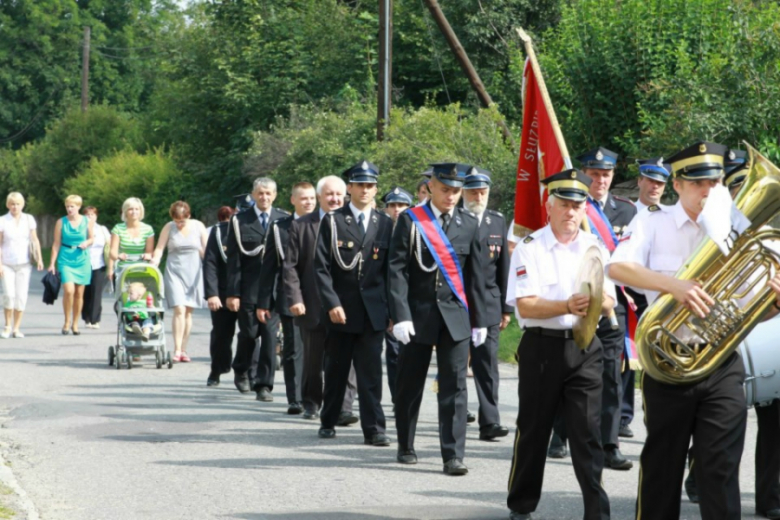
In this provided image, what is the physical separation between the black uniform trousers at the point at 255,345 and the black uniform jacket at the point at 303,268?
114 cm

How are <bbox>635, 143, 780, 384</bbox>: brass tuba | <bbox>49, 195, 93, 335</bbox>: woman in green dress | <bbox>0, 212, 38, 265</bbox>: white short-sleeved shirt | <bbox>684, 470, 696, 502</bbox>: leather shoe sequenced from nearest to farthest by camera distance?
<bbox>635, 143, 780, 384</bbox>: brass tuba, <bbox>684, 470, 696, 502</bbox>: leather shoe, <bbox>0, 212, 38, 265</bbox>: white short-sleeved shirt, <bbox>49, 195, 93, 335</bbox>: woman in green dress

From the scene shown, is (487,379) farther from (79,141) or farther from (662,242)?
(79,141)

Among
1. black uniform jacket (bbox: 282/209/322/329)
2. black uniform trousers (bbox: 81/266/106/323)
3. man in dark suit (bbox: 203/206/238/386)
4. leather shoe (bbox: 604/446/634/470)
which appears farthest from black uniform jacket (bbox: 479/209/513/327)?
black uniform trousers (bbox: 81/266/106/323)

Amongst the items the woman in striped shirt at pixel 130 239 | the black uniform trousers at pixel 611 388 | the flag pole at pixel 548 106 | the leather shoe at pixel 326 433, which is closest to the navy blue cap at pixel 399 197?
the leather shoe at pixel 326 433

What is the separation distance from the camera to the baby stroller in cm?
1484

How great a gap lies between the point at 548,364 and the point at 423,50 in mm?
27230

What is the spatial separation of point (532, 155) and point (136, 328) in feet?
23.8

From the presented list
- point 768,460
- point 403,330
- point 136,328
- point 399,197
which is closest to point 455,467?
point 403,330

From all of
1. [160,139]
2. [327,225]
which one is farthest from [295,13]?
[327,225]

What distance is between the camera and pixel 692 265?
5578 millimetres

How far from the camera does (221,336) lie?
523 inches

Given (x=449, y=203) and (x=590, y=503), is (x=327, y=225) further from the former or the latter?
(x=590, y=503)

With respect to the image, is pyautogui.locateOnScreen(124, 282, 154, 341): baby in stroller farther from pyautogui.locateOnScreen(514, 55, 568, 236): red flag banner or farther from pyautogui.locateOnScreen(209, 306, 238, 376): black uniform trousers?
pyautogui.locateOnScreen(514, 55, 568, 236): red flag banner

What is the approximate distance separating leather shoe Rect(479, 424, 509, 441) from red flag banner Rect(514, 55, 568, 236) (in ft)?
6.13
